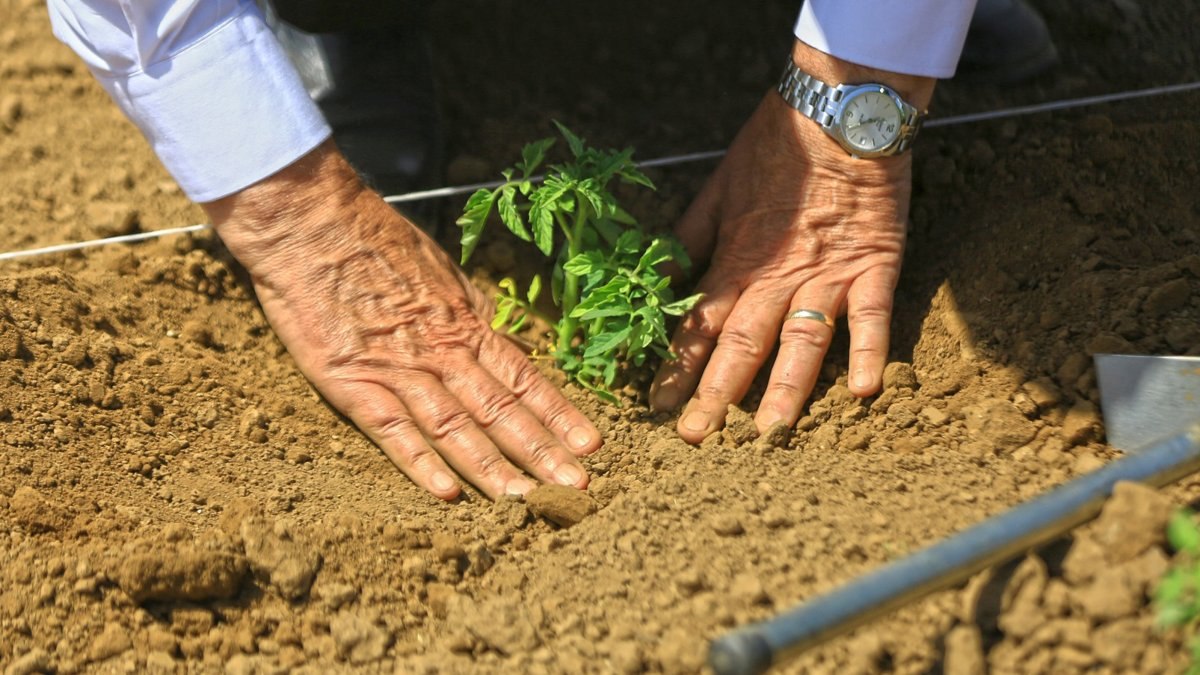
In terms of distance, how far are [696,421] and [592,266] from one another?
358mm

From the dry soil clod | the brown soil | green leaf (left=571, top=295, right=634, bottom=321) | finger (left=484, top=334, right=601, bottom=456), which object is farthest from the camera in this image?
finger (left=484, top=334, right=601, bottom=456)

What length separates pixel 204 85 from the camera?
2.09 metres

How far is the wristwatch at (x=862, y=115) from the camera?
7.30ft

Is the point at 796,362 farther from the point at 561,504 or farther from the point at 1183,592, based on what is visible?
the point at 1183,592

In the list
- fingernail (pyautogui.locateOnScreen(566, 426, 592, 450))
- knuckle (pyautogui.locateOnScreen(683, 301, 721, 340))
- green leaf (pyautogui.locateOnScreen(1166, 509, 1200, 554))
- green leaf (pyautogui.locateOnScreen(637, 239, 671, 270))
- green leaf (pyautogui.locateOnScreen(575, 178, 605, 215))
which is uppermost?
green leaf (pyautogui.locateOnScreen(1166, 509, 1200, 554))

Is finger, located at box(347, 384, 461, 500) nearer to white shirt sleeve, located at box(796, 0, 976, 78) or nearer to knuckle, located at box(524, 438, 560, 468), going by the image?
knuckle, located at box(524, 438, 560, 468)

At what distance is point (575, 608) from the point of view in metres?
1.69

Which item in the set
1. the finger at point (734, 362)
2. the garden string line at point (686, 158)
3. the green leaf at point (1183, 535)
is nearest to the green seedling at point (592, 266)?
the finger at point (734, 362)

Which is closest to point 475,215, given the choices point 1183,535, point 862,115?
point 862,115

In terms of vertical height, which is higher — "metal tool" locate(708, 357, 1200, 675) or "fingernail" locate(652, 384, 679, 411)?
"metal tool" locate(708, 357, 1200, 675)

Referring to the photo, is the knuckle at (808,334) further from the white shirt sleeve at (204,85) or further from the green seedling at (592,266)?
the white shirt sleeve at (204,85)

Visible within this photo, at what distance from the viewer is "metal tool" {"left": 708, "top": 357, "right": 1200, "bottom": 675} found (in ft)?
4.02

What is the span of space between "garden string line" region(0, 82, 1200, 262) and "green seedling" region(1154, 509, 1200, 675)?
4.80 feet

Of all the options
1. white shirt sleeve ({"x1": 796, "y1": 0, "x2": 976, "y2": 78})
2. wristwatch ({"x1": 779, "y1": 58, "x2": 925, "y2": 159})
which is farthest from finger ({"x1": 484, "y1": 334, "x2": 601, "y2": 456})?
white shirt sleeve ({"x1": 796, "y1": 0, "x2": 976, "y2": 78})
